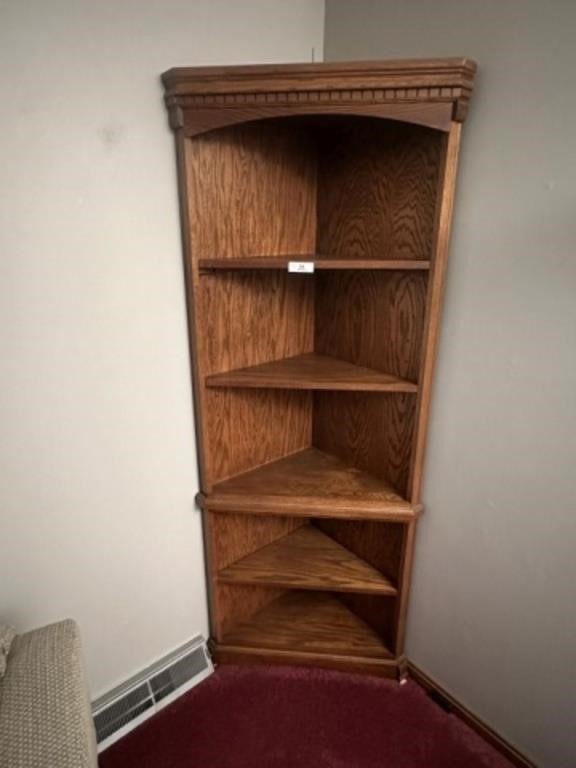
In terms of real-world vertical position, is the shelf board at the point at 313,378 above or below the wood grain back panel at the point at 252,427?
above

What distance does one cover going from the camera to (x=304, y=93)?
1071mm

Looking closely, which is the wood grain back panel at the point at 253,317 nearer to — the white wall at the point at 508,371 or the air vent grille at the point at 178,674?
the white wall at the point at 508,371

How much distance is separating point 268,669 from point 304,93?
1851 mm

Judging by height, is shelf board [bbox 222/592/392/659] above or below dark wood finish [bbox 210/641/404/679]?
above

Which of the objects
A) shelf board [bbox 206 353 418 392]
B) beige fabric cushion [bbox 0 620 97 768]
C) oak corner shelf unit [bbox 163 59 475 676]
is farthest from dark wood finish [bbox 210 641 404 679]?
shelf board [bbox 206 353 418 392]

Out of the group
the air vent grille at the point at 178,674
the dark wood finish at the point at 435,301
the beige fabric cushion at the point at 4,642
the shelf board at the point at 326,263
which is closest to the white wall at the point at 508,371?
the dark wood finish at the point at 435,301

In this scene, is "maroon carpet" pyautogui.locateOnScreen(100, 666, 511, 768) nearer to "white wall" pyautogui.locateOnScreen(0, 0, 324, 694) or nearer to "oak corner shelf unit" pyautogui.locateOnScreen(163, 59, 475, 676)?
"oak corner shelf unit" pyautogui.locateOnScreen(163, 59, 475, 676)

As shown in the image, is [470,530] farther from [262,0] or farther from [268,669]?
[262,0]

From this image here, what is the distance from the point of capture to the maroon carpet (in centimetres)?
133

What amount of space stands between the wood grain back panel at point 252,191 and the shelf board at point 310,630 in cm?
139

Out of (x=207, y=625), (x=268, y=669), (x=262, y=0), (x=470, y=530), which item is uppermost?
(x=262, y=0)

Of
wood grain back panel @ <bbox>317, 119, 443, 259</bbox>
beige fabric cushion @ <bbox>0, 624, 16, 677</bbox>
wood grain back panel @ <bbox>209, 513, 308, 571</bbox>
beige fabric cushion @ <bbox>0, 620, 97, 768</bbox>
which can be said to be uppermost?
wood grain back panel @ <bbox>317, 119, 443, 259</bbox>

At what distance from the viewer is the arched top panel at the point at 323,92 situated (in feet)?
3.31

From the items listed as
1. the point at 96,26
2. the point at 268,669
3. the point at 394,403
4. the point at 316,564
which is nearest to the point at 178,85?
the point at 96,26
